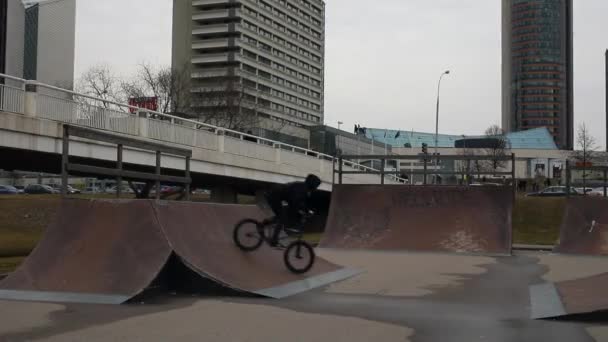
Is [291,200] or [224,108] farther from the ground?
[224,108]

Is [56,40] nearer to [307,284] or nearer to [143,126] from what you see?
[143,126]

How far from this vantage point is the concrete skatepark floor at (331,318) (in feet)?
22.5

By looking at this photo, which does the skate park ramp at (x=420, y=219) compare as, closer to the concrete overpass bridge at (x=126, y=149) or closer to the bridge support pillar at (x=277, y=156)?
the concrete overpass bridge at (x=126, y=149)

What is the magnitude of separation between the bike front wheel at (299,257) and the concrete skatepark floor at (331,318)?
63 cm

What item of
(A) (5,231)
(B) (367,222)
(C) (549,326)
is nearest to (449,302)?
(C) (549,326)

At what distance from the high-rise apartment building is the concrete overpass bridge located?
3222 inches

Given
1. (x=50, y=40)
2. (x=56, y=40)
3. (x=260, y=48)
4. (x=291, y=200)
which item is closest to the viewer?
(x=291, y=200)

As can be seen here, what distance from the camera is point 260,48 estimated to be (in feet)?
459

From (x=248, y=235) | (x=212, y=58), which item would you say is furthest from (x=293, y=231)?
(x=212, y=58)

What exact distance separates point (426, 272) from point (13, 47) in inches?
4962

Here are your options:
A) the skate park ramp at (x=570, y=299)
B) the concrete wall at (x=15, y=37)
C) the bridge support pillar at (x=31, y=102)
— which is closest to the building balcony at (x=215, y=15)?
the concrete wall at (x=15, y=37)

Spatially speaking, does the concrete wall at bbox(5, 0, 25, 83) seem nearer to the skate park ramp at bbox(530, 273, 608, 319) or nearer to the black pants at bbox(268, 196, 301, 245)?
the black pants at bbox(268, 196, 301, 245)

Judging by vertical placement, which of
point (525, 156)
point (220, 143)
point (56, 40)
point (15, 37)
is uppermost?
point (56, 40)

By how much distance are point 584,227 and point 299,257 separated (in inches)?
445
